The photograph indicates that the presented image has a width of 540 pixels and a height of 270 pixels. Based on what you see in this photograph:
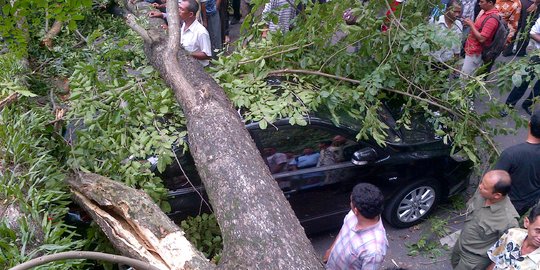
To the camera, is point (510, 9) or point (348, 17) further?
point (510, 9)

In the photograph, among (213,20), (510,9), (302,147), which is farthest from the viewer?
(213,20)

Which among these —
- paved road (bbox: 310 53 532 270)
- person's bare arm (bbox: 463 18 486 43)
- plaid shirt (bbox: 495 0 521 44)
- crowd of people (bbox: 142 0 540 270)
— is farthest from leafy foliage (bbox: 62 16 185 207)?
plaid shirt (bbox: 495 0 521 44)

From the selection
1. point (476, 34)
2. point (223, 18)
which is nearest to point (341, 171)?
point (476, 34)

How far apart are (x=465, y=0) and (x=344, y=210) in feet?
13.8

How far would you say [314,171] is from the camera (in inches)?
168

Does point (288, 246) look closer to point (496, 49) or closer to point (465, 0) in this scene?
point (496, 49)

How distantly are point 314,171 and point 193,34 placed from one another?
2.49 metres

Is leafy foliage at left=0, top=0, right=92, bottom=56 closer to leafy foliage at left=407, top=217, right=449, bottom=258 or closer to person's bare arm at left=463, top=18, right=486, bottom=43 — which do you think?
leafy foliage at left=407, top=217, right=449, bottom=258

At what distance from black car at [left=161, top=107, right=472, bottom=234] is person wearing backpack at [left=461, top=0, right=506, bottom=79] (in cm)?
193

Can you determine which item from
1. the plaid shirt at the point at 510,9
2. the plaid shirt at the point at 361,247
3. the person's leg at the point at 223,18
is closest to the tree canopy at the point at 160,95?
the plaid shirt at the point at 361,247

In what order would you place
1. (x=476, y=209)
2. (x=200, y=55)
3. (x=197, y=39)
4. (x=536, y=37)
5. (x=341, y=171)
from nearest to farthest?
(x=476, y=209)
(x=341, y=171)
(x=200, y=55)
(x=197, y=39)
(x=536, y=37)

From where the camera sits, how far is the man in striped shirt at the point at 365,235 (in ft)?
10.3

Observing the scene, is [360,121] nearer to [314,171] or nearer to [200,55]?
[314,171]

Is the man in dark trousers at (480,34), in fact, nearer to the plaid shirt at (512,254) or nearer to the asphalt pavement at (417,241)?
the asphalt pavement at (417,241)
